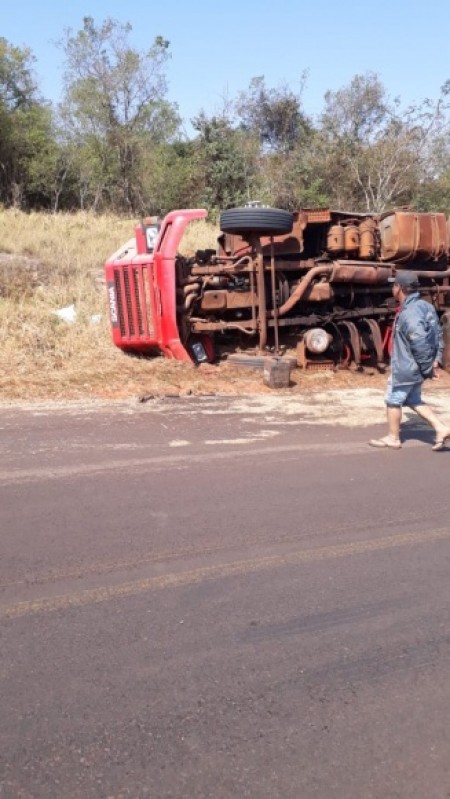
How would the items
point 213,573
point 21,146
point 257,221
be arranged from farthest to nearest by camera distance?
point 21,146, point 257,221, point 213,573

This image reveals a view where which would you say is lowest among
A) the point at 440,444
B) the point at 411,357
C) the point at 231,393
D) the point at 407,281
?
the point at 231,393

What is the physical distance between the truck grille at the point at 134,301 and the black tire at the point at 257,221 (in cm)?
137

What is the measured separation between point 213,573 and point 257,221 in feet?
24.5

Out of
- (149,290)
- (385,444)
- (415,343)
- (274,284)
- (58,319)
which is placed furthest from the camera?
(58,319)

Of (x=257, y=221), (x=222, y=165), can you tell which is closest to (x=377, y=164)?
(x=222, y=165)

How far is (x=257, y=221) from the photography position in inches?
421

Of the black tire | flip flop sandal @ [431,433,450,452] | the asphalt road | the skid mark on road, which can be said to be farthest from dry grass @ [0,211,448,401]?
the skid mark on road

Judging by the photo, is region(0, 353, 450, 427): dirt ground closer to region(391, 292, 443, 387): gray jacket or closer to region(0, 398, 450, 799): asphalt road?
region(391, 292, 443, 387): gray jacket

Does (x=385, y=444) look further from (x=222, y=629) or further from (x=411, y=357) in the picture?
(x=222, y=629)

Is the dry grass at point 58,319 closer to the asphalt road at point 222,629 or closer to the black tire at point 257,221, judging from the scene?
the black tire at point 257,221

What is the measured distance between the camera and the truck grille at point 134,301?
11086mm

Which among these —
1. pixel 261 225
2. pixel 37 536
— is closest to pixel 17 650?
pixel 37 536

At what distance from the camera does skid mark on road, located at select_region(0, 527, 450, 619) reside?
368 cm

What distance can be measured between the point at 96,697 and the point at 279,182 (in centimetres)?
2487
